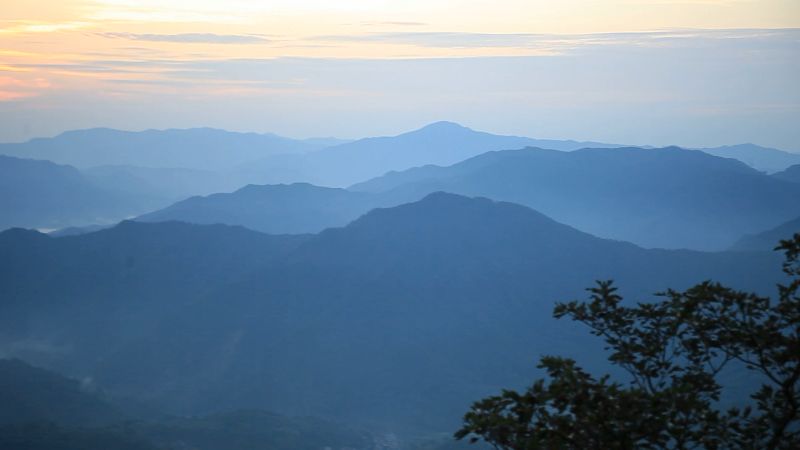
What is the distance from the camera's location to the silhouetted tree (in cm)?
1155

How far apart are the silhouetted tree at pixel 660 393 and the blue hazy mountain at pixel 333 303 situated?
103 meters

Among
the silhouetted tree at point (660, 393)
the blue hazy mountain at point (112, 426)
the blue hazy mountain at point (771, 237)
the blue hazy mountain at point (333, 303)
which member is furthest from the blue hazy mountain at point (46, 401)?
the blue hazy mountain at point (771, 237)

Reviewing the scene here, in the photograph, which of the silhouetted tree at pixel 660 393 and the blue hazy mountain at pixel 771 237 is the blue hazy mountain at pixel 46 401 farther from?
the blue hazy mountain at pixel 771 237

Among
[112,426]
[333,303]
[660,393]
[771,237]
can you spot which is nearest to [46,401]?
[112,426]

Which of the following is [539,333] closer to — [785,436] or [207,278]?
[207,278]

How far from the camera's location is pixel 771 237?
186875 mm

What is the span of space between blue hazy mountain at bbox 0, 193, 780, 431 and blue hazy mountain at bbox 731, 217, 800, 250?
1026 inches

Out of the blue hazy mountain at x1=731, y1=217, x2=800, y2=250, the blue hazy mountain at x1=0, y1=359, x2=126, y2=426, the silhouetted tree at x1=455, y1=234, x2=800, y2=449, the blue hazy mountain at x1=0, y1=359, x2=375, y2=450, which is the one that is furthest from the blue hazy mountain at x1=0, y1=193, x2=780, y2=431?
the silhouetted tree at x1=455, y1=234, x2=800, y2=449

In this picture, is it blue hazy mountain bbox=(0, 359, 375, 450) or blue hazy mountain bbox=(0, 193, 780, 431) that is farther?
blue hazy mountain bbox=(0, 193, 780, 431)

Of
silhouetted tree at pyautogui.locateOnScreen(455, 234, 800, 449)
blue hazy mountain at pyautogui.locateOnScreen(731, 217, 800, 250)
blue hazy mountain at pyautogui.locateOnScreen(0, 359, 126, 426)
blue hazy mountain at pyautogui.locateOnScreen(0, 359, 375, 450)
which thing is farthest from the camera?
blue hazy mountain at pyautogui.locateOnScreen(731, 217, 800, 250)

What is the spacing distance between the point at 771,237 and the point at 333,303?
366ft

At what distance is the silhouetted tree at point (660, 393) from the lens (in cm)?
1155

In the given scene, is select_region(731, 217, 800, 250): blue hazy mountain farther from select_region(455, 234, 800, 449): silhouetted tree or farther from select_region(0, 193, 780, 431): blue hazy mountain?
select_region(455, 234, 800, 449): silhouetted tree

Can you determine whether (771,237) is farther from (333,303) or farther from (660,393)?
(660,393)
